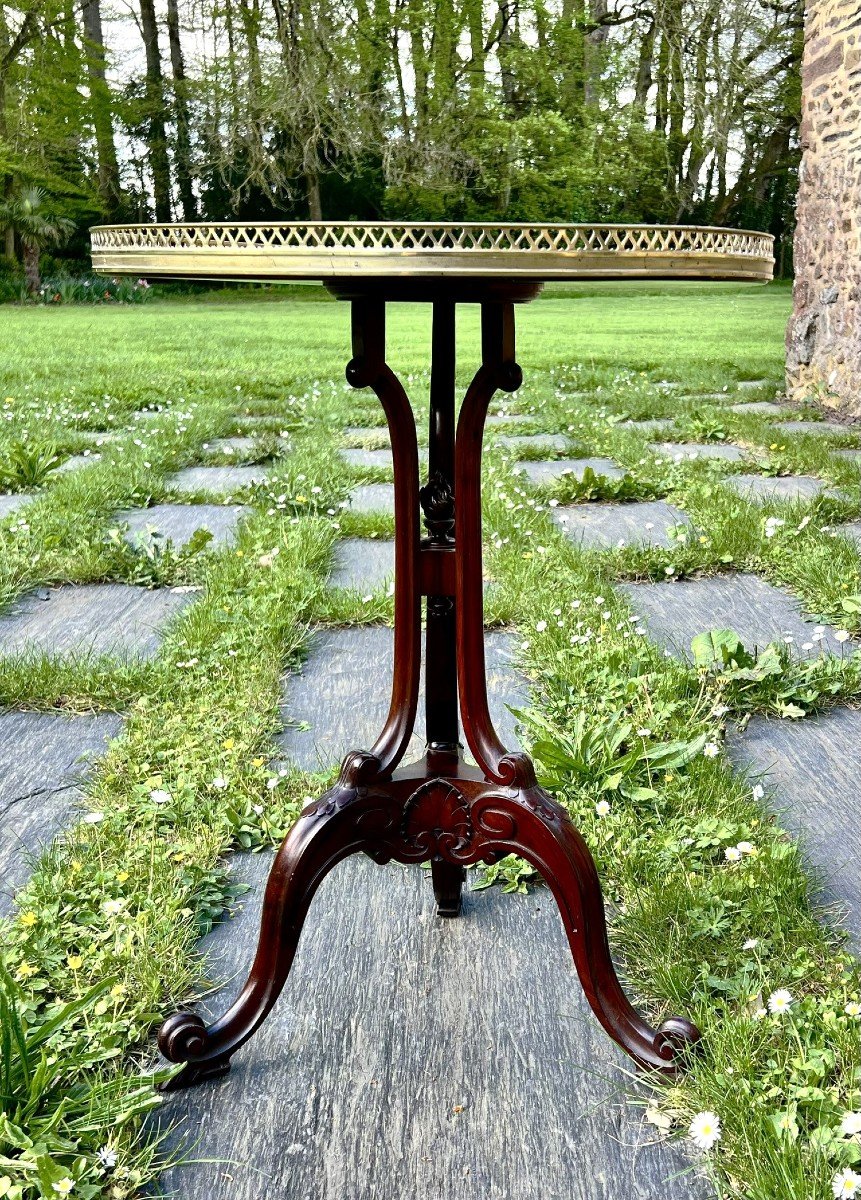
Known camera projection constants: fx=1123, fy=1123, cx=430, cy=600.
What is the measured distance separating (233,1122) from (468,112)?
21614 millimetres

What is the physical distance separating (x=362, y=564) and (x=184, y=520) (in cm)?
76

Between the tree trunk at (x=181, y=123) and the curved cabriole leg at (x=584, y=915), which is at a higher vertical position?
the tree trunk at (x=181, y=123)

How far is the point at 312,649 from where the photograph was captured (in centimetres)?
255

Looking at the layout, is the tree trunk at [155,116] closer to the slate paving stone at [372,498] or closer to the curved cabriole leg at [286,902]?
the slate paving stone at [372,498]

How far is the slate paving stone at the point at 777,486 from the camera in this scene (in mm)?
3754

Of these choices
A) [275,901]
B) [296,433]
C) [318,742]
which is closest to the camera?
[275,901]

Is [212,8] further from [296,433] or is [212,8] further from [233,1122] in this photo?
[233,1122]

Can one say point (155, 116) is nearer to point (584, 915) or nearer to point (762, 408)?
point (762, 408)

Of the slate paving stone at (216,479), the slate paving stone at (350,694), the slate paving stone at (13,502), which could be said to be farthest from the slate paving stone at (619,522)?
the slate paving stone at (13,502)

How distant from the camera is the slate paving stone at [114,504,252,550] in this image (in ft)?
11.0

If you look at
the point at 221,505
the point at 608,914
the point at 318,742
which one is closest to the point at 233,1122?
the point at 608,914

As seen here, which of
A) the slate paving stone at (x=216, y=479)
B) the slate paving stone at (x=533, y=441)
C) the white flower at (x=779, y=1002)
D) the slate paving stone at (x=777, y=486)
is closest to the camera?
the white flower at (x=779, y=1002)

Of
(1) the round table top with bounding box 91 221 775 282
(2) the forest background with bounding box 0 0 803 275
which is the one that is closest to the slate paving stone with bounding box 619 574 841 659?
(1) the round table top with bounding box 91 221 775 282

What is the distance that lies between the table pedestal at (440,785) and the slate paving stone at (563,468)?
275cm
